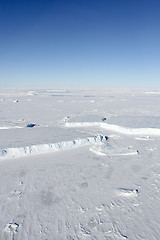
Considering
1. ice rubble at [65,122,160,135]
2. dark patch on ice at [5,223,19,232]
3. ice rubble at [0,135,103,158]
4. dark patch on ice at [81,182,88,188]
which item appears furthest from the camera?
ice rubble at [65,122,160,135]

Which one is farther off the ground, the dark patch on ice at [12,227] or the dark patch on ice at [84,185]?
Answer: the dark patch on ice at [84,185]

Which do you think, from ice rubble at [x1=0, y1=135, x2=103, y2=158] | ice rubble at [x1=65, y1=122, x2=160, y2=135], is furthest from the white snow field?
ice rubble at [x1=65, y1=122, x2=160, y2=135]

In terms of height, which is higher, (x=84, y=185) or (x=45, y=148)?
(x=45, y=148)

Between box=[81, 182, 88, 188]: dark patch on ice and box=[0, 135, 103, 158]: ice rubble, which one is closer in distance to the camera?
box=[81, 182, 88, 188]: dark patch on ice

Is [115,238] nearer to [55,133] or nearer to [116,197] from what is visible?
[116,197]

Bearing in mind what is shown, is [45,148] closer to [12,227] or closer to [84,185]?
[84,185]

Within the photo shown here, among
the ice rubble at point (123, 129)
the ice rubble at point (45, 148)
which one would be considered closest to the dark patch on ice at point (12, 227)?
the ice rubble at point (45, 148)

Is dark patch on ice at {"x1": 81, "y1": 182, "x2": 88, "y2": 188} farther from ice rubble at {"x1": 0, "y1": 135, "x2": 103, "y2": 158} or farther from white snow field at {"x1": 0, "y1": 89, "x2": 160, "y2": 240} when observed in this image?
ice rubble at {"x1": 0, "y1": 135, "x2": 103, "y2": 158}

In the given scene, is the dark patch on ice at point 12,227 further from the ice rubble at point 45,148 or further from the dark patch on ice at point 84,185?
the ice rubble at point 45,148

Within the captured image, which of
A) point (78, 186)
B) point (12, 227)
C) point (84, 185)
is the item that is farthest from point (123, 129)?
point (12, 227)
